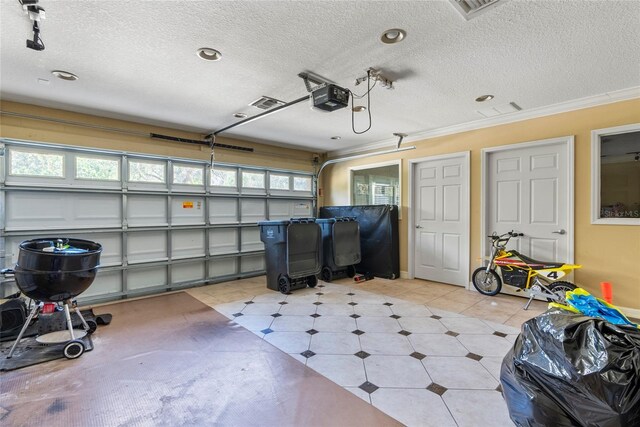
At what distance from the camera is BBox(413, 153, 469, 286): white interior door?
4.62 m

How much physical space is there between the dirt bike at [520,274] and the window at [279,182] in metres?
3.75

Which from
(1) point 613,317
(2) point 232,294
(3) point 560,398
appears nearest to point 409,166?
(2) point 232,294

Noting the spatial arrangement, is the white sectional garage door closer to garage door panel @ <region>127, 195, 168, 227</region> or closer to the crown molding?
garage door panel @ <region>127, 195, 168, 227</region>

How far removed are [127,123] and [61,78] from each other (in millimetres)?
1331

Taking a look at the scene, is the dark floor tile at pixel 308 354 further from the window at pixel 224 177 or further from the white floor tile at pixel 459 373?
the window at pixel 224 177

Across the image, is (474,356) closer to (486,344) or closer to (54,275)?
(486,344)

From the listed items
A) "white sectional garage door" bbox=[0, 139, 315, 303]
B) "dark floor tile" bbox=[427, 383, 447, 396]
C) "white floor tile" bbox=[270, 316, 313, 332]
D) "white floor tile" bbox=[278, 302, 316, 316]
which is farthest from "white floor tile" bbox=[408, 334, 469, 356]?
"white sectional garage door" bbox=[0, 139, 315, 303]

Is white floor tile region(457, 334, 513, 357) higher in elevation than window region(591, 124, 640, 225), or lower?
lower

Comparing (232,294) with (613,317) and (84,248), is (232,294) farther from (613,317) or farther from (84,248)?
(613,317)

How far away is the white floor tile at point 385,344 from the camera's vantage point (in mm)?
2564

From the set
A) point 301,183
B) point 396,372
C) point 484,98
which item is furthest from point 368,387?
point 301,183

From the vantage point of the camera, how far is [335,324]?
10.4ft

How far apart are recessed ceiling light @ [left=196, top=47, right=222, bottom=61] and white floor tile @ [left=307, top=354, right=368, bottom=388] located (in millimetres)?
2664

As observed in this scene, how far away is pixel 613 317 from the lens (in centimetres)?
155
